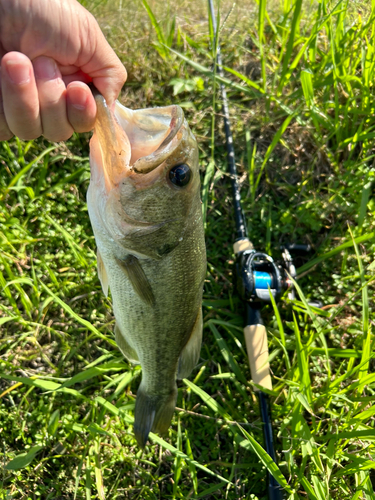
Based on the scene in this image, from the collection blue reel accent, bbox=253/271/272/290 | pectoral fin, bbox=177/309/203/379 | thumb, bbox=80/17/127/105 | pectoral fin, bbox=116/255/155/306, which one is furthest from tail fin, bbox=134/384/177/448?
thumb, bbox=80/17/127/105

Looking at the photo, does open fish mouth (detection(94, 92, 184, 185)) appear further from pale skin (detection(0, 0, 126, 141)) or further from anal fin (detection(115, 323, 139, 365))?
anal fin (detection(115, 323, 139, 365))

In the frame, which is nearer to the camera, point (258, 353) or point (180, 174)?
point (180, 174)

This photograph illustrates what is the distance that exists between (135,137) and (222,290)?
1832 millimetres

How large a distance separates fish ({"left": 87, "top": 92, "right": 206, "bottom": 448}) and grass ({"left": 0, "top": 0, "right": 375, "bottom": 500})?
864mm

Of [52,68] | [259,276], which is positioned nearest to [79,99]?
[52,68]

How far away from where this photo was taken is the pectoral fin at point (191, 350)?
221 centimetres

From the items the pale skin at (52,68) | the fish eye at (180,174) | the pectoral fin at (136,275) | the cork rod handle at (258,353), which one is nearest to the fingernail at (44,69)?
the pale skin at (52,68)

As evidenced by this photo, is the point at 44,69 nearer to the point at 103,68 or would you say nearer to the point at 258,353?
the point at 103,68

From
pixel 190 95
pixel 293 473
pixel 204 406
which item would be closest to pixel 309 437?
pixel 293 473

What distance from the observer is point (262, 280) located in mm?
2766

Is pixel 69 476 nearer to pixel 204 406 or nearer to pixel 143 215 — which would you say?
pixel 204 406

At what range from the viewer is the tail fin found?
236 centimetres

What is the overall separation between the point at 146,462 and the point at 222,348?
1060 mm

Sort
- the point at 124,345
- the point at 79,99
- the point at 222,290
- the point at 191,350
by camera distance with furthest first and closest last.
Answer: the point at 222,290
the point at 124,345
the point at 191,350
the point at 79,99
